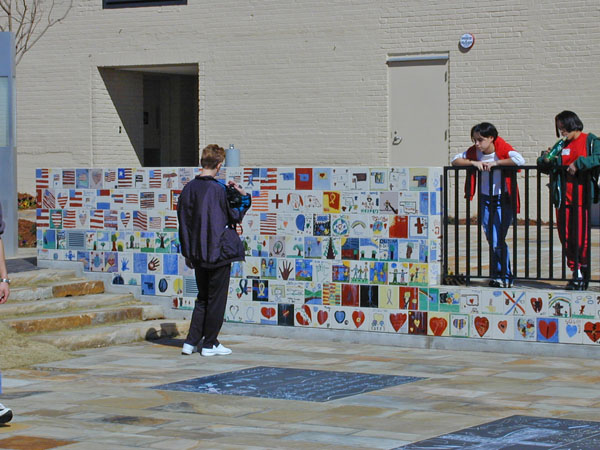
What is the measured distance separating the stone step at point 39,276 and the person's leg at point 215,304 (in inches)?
104

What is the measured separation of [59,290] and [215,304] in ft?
8.29

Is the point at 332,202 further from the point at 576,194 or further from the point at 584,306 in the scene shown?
the point at 584,306

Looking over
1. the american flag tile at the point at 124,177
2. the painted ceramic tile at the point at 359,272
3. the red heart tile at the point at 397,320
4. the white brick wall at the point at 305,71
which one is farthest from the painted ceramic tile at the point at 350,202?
the white brick wall at the point at 305,71

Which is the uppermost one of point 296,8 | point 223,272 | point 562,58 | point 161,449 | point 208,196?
point 296,8

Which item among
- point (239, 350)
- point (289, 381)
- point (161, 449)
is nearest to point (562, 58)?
point (239, 350)

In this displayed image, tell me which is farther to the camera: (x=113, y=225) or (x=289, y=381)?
(x=113, y=225)

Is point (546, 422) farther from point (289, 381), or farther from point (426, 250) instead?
point (426, 250)

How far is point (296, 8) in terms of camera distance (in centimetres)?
2073

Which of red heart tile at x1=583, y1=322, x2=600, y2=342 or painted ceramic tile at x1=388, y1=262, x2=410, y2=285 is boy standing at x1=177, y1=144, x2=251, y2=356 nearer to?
painted ceramic tile at x1=388, y1=262, x2=410, y2=285

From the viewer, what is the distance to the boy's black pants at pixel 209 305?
951 cm

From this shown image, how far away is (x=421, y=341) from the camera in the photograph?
994cm

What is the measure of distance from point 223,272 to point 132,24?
45.3ft

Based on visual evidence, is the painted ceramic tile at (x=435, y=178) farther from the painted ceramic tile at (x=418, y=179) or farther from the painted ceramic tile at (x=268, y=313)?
the painted ceramic tile at (x=268, y=313)

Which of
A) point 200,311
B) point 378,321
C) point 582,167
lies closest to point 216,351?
point 200,311
